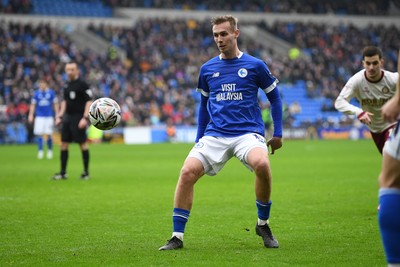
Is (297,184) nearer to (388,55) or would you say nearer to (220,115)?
(220,115)

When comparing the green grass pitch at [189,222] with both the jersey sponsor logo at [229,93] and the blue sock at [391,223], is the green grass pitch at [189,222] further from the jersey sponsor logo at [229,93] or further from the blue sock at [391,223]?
the blue sock at [391,223]

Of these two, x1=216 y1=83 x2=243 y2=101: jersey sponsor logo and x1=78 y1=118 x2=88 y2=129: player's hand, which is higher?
x1=216 y1=83 x2=243 y2=101: jersey sponsor logo

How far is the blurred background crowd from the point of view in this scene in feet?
134

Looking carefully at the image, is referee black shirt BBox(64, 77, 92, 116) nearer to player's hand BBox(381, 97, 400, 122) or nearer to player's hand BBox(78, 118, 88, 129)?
player's hand BBox(78, 118, 88, 129)

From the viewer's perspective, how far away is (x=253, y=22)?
190ft

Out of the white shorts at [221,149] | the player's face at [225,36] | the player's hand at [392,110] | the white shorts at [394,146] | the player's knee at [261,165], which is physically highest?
the player's face at [225,36]

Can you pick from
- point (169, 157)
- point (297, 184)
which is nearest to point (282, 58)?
point (169, 157)

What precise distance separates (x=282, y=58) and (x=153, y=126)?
52.4 feet

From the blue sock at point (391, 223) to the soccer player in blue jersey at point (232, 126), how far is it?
8.79ft

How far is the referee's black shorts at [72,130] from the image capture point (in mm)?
16406

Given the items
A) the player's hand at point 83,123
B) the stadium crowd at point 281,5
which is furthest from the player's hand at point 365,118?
the stadium crowd at point 281,5

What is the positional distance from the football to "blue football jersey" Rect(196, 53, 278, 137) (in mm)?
1767

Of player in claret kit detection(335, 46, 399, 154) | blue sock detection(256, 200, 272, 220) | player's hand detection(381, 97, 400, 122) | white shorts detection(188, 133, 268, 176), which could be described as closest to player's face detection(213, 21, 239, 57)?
white shorts detection(188, 133, 268, 176)

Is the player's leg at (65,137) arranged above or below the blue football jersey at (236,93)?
below
